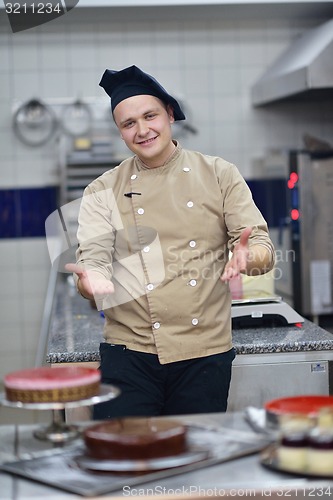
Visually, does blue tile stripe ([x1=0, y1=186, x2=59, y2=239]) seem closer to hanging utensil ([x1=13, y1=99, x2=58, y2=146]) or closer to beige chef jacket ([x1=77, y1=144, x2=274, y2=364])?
hanging utensil ([x1=13, y1=99, x2=58, y2=146])

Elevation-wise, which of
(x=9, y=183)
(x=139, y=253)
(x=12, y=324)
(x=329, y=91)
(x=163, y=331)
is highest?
(x=329, y=91)

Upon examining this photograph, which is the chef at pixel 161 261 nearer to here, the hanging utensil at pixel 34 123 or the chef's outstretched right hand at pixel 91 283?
the chef's outstretched right hand at pixel 91 283

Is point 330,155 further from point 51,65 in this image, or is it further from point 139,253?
point 139,253

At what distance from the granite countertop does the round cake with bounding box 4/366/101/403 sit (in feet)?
4.00

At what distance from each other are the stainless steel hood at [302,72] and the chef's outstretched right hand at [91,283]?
299 cm

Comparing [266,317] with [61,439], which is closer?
[61,439]

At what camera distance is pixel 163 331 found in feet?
7.32

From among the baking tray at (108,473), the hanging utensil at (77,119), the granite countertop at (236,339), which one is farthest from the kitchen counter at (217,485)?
the hanging utensil at (77,119)

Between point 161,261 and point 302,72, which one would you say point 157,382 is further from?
point 302,72

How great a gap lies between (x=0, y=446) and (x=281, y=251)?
3.91m

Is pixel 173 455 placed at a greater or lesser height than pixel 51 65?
lesser

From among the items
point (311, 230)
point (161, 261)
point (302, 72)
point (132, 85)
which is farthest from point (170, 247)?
point (311, 230)

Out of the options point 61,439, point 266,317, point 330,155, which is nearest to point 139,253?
point 61,439

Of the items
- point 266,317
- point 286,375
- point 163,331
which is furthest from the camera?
point 266,317
